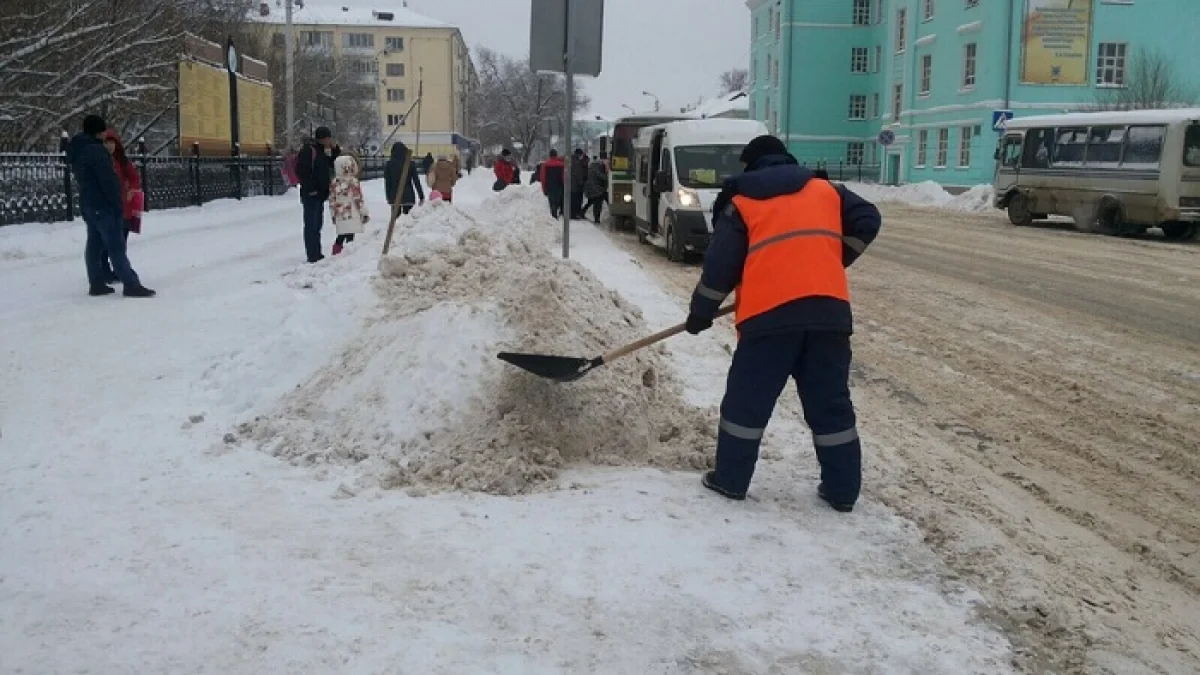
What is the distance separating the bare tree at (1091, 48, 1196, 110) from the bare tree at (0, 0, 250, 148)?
105 ft

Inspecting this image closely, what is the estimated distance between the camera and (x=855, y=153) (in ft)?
201

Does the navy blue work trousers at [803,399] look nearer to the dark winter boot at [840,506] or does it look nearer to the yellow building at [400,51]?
the dark winter boot at [840,506]

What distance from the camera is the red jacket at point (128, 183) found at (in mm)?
10367

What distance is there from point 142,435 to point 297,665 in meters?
2.82

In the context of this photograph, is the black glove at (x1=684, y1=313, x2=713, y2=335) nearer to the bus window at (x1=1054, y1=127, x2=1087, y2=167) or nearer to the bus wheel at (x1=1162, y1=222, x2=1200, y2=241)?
the bus wheel at (x1=1162, y1=222, x2=1200, y2=241)

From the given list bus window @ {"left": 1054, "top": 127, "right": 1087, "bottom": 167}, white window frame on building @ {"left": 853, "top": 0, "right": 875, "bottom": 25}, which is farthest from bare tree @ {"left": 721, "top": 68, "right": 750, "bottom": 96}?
bus window @ {"left": 1054, "top": 127, "right": 1087, "bottom": 167}

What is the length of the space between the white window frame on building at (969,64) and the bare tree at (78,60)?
3097cm

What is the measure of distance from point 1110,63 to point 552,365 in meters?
42.8

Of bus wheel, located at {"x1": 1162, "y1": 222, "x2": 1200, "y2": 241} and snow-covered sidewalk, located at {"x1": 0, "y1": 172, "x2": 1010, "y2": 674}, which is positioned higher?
bus wheel, located at {"x1": 1162, "y1": 222, "x2": 1200, "y2": 241}

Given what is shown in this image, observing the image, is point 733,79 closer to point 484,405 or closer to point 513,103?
point 513,103

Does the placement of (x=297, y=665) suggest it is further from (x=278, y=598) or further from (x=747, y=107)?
(x=747, y=107)

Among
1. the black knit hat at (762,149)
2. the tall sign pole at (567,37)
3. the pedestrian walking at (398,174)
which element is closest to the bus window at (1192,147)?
the pedestrian walking at (398,174)

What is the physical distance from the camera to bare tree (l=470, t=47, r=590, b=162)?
324 ft

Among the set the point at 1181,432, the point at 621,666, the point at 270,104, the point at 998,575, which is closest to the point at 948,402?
the point at 1181,432
